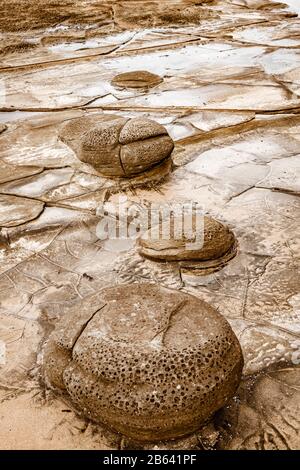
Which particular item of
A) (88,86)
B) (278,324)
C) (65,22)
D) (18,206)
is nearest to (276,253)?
(278,324)

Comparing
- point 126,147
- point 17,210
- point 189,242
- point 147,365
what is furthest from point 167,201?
point 147,365

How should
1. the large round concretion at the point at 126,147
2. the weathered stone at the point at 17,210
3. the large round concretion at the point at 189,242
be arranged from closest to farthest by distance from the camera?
the large round concretion at the point at 189,242
the weathered stone at the point at 17,210
the large round concretion at the point at 126,147

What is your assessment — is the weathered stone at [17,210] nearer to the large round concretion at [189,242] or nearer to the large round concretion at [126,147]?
the large round concretion at [126,147]

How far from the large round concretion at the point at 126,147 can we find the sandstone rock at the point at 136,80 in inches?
83.8

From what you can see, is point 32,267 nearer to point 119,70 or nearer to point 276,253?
point 276,253

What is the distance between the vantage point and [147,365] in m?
1.67

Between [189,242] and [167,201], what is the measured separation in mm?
765

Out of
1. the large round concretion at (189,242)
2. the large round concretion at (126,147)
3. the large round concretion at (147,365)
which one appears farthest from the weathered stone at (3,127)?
the large round concretion at (147,365)

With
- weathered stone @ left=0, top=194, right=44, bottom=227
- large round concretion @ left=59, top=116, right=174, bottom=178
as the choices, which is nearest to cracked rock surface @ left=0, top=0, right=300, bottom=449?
weathered stone @ left=0, top=194, right=44, bottom=227

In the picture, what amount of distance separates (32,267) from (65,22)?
8473 mm

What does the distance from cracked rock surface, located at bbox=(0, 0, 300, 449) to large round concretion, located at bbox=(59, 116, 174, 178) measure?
136 mm

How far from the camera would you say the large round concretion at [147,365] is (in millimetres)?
1636

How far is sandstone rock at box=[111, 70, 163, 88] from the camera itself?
563cm

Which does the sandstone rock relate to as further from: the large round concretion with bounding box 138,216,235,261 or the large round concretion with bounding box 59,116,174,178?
the large round concretion with bounding box 138,216,235,261
